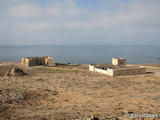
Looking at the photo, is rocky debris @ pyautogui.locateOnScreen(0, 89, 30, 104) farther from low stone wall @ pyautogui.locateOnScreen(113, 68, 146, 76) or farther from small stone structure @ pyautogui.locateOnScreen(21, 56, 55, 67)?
small stone structure @ pyautogui.locateOnScreen(21, 56, 55, 67)

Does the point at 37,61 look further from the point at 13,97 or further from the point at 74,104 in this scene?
the point at 74,104

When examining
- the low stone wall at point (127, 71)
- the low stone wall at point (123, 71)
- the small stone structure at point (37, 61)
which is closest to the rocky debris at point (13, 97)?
the low stone wall at point (123, 71)

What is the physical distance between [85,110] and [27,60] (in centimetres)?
2843

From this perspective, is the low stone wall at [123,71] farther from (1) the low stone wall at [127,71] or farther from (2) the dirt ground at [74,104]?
(2) the dirt ground at [74,104]

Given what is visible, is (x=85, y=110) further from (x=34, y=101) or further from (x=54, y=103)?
(x=34, y=101)

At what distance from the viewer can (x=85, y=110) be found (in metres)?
11.7

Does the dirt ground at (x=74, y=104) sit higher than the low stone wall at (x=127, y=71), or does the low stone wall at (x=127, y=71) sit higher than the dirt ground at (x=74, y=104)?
the low stone wall at (x=127, y=71)

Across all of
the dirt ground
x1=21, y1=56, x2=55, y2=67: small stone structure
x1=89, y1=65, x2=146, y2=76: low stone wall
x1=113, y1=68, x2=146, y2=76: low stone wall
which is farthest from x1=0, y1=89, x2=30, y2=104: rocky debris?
x1=21, y1=56, x2=55, y2=67: small stone structure

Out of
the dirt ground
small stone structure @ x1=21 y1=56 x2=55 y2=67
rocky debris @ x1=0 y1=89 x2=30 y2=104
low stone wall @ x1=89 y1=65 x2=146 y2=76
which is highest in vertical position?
small stone structure @ x1=21 y1=56 x2=55 y2=67

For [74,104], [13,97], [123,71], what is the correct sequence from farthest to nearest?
[123,71], [13,97], [74,104]

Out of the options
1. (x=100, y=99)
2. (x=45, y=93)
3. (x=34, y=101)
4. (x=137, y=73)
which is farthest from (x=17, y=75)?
(x=137, y=73)

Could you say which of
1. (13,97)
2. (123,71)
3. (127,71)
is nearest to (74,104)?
(13,97)

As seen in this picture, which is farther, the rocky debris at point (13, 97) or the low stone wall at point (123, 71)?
the low stone wall at point (123, 71)

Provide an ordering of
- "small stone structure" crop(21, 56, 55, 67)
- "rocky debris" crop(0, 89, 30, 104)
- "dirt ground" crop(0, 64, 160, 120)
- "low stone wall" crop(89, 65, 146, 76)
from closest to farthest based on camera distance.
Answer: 1. "dirt ground" crop(0, 64, 160, 120)
2. "rocky debris" crop(0, 89, 30, 104)
3. "low stone wall" crop(89, 65, 146, 76)
4. "small stone structure" crop(21, 56, 55, 67)
